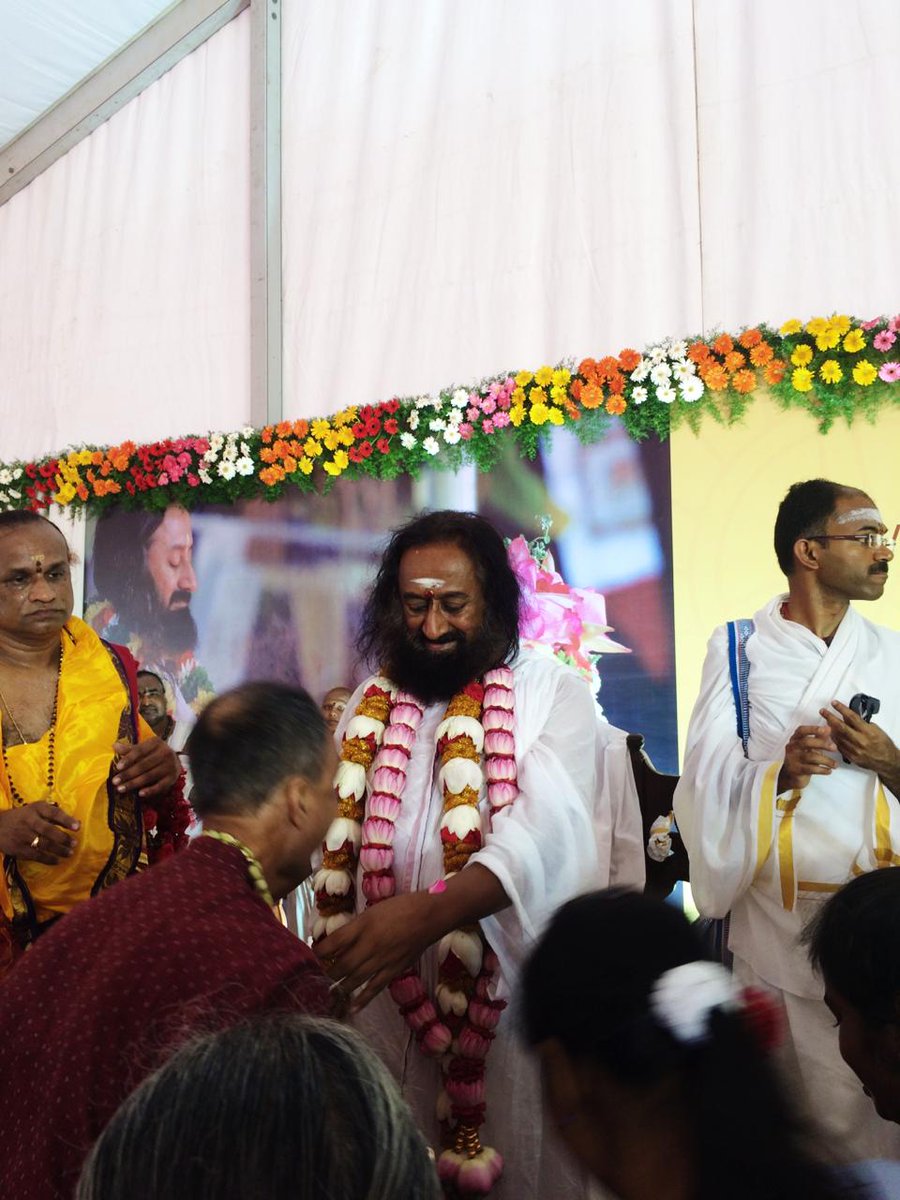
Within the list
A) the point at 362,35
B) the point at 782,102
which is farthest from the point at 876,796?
the point at 362,35

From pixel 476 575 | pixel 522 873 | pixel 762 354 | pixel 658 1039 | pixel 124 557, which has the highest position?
pixel 762 354

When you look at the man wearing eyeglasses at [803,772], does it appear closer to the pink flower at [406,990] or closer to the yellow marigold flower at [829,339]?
the pink flower at [406,990]

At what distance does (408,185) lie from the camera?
617 centimetres

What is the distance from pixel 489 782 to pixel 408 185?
14.2ft

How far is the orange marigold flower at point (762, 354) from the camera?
462 centimetres

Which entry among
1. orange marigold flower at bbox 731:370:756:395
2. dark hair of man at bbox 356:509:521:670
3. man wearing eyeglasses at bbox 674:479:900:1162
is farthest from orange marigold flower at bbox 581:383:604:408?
dark hair of man at bbox 356:509:521:670

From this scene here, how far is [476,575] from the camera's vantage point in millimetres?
3125

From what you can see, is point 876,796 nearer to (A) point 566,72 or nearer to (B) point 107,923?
(B) point 107,923

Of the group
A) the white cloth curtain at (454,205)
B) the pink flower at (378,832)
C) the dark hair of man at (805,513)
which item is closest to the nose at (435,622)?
the pink flower at (378,832)

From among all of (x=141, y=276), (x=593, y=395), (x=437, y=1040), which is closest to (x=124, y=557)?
(x=141, y=276)

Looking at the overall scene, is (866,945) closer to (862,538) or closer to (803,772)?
(803,772)

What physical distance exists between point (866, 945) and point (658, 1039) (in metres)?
0.61

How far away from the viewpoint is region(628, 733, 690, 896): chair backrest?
3824mm

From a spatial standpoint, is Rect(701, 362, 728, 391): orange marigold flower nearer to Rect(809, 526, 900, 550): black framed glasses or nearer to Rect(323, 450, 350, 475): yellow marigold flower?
Rect(809, 526, 900, 550): black framed glasses
